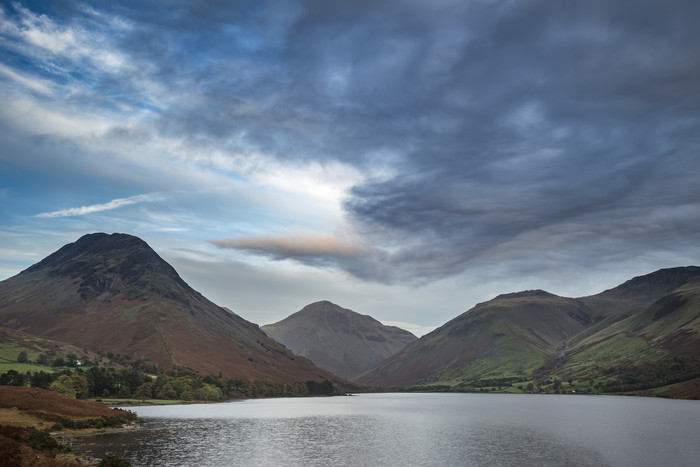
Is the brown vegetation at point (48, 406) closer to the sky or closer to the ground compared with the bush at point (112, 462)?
closer to the sky

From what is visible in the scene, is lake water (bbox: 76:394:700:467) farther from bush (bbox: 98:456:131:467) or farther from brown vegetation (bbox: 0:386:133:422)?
bush (bbox: 98:456:131:467)

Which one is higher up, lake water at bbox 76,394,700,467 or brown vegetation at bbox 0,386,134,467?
brown vegetation at bbox 0,386,134,467

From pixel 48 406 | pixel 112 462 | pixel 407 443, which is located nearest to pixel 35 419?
pixel 48 406

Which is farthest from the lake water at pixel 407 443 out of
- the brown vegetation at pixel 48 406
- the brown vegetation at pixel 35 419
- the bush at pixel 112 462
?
the bush at pixel 112 462

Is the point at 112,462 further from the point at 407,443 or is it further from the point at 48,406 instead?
the point at 48,406

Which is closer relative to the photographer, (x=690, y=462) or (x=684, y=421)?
(x=690, y=462)

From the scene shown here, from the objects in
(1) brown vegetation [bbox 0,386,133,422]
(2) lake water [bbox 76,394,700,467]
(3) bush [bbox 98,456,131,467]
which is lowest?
(2) lake water [bbox 76,394,700,467]

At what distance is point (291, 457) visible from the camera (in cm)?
9756

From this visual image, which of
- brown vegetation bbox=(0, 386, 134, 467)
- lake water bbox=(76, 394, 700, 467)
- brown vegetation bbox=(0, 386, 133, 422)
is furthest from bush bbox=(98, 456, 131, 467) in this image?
brown vegetation bbox=(0, 386, 133, 422)

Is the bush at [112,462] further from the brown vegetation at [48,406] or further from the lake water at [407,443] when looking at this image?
the brown vegetation at [48,406]

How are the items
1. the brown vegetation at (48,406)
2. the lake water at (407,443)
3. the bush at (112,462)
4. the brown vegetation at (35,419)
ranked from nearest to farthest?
the bush at (112,462) → the brown vegetation at (35,419) → the lake water at (407,443) → the brown vegetation at (48,406)

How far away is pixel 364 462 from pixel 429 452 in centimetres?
1875

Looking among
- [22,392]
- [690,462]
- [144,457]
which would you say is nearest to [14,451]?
[144,457]

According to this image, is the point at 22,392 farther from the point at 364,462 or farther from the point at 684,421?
the point at 684,421
